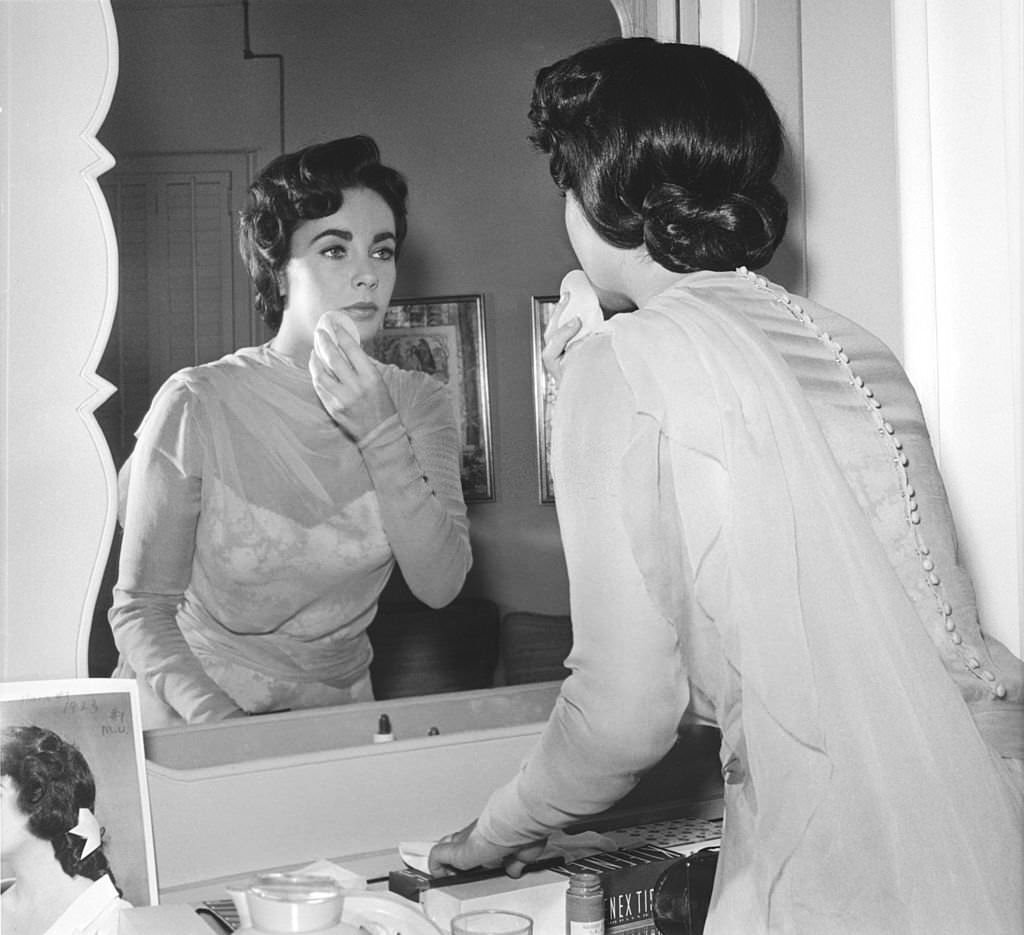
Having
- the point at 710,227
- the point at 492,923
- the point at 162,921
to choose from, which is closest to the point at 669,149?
the point at 710,227

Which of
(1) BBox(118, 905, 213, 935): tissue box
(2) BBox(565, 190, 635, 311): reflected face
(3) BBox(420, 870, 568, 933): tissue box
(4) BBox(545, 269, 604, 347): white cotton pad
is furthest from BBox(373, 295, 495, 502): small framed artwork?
(1) BBox(118, 905, 213, 935): tissue box

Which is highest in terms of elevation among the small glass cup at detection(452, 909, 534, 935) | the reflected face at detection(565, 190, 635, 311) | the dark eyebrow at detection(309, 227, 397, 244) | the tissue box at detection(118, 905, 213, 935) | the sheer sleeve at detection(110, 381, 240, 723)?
the dark eyebrow at detection(309, 227, 397, 244)

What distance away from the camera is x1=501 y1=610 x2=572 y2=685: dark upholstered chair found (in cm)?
146

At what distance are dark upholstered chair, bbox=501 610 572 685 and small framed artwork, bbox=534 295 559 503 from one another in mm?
147

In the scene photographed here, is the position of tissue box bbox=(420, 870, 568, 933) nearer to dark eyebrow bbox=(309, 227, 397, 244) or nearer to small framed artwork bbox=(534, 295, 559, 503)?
small framed artwork bbox=(534, 295, 559, 503)

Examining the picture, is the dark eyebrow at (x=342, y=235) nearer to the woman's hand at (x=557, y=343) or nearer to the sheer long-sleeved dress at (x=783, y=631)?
the woman's hand at (x=557, y=343)

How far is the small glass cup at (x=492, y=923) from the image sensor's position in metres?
1.09

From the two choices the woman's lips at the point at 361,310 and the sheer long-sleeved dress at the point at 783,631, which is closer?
the sheer long-sleeved dress at the point at 783,631

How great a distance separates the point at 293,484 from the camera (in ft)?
4.28

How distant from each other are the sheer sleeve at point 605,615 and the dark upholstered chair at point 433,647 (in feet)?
1.08

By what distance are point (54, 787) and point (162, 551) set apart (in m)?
0.25

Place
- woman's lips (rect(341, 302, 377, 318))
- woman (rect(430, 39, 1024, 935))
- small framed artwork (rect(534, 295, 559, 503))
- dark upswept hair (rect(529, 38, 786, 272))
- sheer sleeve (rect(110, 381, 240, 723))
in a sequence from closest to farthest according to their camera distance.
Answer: woman (rect(430, 39, 1024, 935)) → dark upswept hair (rect(529, 38, 786, 272)) → sheer sleeve (rect(110, 381, 240, 723)) → woman's lips (rect(341, 302, 377, 318)) → small framed artwork (rect(534, 295, 559, 503))

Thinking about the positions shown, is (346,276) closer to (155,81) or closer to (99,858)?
(155,81)

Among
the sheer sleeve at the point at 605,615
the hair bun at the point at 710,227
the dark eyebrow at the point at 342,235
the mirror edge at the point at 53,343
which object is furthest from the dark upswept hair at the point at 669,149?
the mirror edge at the point at 53,343
